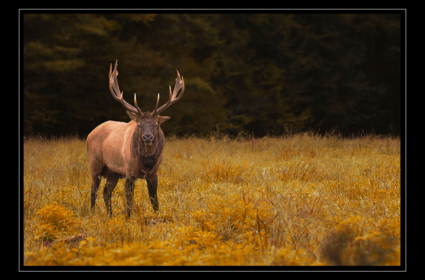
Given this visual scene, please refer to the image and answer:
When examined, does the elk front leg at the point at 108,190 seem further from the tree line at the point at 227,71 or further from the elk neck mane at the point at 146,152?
the tree line at the point at 227,71

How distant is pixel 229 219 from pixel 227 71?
1951cm

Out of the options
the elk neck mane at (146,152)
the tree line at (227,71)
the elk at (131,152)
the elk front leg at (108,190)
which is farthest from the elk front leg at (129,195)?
the tree line at (227,71)

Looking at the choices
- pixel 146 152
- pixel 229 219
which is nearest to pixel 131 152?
pixel 146 152

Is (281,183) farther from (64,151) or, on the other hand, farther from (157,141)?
(64,151)

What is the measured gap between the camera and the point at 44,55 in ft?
51.0

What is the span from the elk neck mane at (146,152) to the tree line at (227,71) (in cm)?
1200

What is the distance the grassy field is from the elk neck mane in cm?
55

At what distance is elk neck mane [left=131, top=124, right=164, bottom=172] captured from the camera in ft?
16.7

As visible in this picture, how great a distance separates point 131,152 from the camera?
5.25 m

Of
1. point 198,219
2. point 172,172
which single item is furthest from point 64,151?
point 198,219

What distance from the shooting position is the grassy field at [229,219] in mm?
3248

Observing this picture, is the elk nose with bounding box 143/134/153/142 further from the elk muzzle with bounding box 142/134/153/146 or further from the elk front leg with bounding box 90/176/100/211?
the elk front leg with bounding box 90/176/100/211

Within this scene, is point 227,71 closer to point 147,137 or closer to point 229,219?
point 147,137

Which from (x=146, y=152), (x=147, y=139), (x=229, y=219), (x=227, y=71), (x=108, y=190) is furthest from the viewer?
(x=227, y=71)
